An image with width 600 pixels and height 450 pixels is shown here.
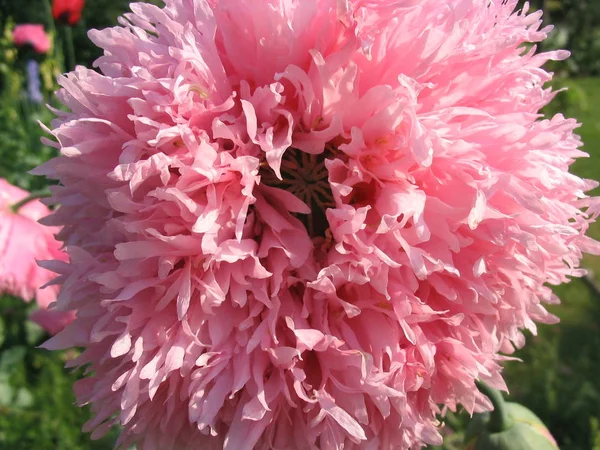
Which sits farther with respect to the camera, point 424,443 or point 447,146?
point 424,443

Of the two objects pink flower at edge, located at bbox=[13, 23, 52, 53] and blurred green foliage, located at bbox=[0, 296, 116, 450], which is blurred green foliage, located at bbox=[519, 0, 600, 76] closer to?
pink flower at edge, located at bbox=[13, 23, 52, 53]

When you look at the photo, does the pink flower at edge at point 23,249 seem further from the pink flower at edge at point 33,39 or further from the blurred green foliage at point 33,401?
the pink flower at edge at point 33,39

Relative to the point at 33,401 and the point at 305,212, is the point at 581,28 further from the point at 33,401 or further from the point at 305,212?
the point at 305,212

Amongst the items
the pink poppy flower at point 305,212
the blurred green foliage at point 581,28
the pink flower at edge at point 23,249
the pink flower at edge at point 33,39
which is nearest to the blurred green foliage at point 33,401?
the pink flower at edge at point 23,249

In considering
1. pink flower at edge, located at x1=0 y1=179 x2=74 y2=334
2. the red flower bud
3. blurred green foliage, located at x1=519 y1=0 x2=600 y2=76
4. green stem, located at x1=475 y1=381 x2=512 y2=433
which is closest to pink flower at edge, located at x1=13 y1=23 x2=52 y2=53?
the red flower bud

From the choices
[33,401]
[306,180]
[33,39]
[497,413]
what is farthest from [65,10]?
[497,413]

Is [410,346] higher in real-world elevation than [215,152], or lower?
lower

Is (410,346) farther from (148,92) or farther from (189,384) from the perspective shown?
(148,92)

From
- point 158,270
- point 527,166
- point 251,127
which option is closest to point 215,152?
point 251,127
